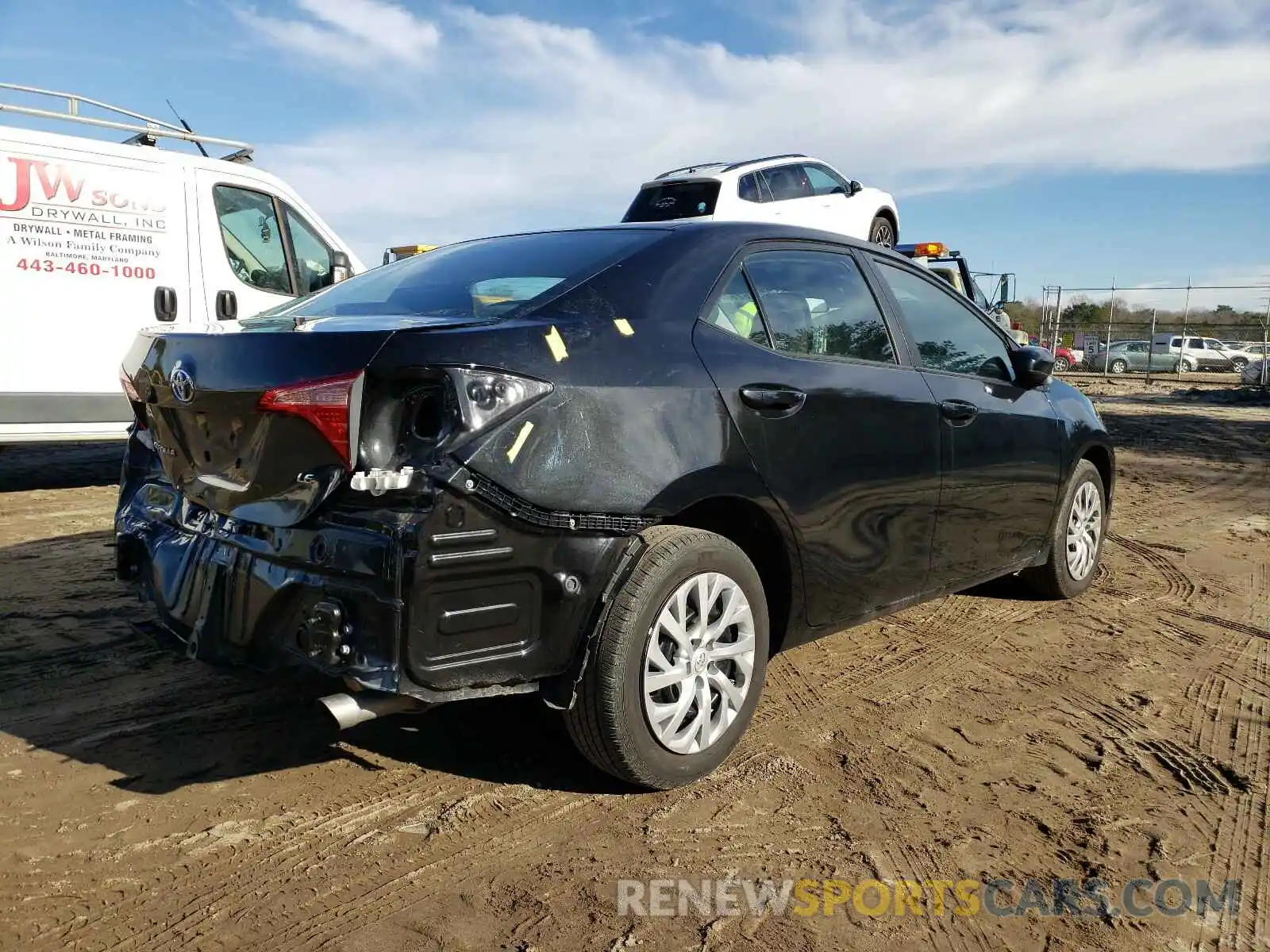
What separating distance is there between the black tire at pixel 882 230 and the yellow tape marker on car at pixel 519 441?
10.4 meters

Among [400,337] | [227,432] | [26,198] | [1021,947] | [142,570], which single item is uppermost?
[26,198]

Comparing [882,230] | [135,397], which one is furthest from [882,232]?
[135,397]

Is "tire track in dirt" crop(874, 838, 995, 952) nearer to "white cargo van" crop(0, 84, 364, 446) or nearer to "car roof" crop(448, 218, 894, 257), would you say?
"car roof" crop(448, 218, 894, 257)

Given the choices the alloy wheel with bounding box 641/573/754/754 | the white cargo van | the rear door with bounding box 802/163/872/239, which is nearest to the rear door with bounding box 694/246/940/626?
the alloy wheel with bounding box 641/573/754/754

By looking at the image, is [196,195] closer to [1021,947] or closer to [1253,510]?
[1021,947]

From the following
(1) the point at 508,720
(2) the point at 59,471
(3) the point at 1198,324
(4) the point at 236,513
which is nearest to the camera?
(4) the point at 236,513

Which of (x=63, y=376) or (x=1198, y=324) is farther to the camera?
(x=1198, y=324)

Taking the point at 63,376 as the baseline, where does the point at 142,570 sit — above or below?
below

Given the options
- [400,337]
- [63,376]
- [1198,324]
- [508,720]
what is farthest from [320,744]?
[1198,324]

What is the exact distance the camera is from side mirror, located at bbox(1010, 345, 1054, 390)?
472cm

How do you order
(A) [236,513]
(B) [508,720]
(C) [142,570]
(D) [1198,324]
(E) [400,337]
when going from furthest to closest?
(D) [1198,324]
(B) [508,720]
(C) [142,570]
(A) [236,513]
(E) [400,337]

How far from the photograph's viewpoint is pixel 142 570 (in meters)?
3.31

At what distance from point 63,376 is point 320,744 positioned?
5.28m

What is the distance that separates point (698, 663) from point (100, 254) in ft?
20.7
